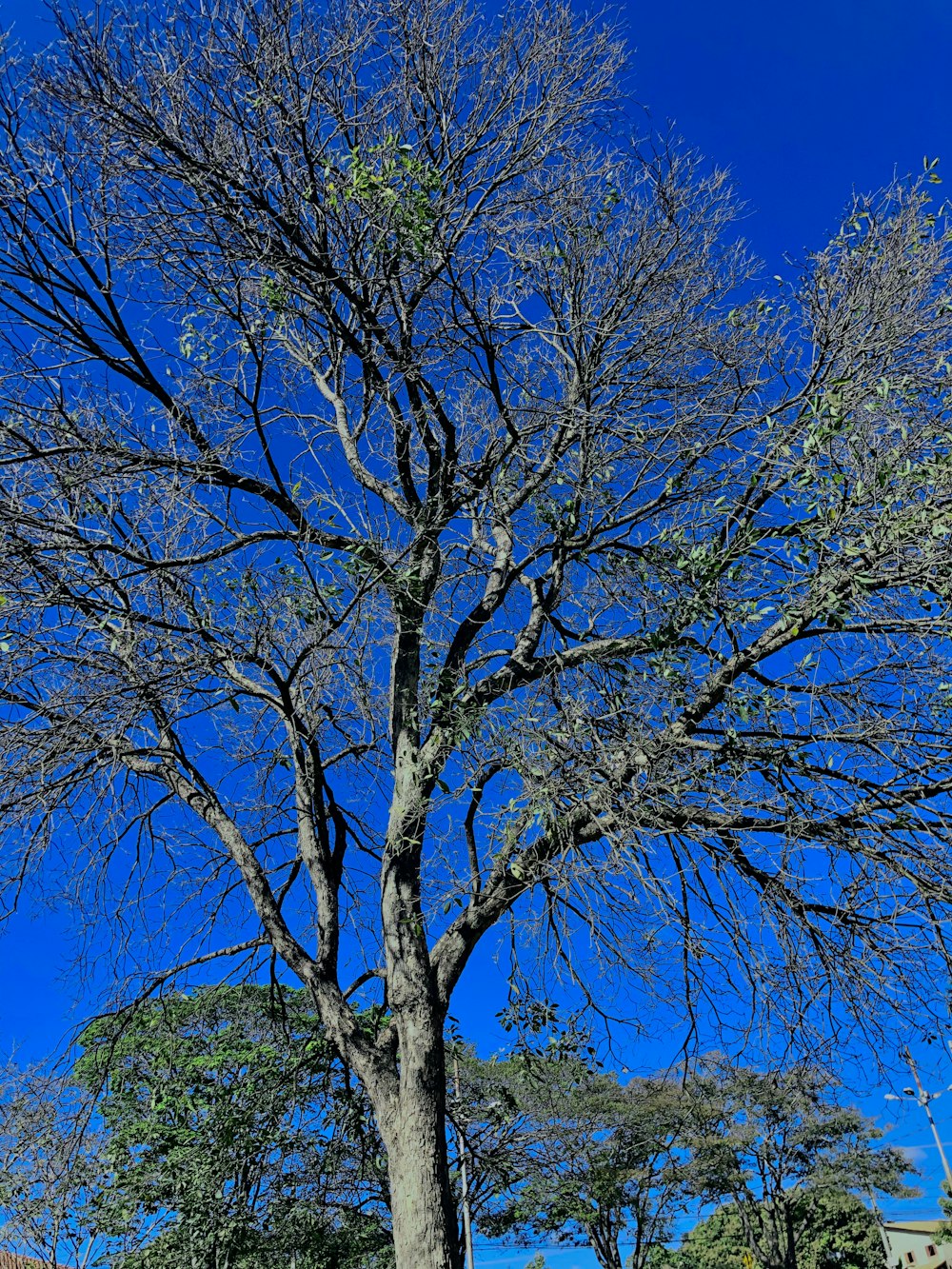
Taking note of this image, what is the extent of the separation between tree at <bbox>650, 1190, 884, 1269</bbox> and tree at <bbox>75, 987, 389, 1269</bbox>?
2000 centimetres

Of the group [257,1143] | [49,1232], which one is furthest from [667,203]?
[49,1232]

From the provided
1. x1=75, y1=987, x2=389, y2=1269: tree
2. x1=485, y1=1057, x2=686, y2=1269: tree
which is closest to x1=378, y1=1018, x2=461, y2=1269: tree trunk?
x1=75, y1=987, x2=389, y2=1269: tree

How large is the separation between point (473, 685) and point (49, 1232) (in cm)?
1123

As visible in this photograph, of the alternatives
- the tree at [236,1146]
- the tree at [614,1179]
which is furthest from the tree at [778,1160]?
the tree at [236,1146]

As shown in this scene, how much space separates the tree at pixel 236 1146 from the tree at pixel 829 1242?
20.0 m

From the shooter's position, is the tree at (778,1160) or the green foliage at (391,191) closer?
the green foliage at (391,191)

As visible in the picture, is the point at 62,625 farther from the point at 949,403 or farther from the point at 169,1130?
the point at 169,1130

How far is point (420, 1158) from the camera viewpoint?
380 centimetres

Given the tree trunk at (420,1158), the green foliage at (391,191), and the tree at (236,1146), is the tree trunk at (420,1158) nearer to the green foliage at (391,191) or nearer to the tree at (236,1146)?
the tree at (236,1146)

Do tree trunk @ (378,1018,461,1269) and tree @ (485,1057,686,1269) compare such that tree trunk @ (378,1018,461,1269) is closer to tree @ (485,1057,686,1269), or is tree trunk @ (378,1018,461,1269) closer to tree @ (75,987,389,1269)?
tree @ (75,987,389,1269)

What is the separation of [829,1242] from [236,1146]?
29.6 meters

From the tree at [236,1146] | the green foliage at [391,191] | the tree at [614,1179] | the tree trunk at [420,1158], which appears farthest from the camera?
the tree at [614,1179]

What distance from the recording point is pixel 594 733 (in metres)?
3.97

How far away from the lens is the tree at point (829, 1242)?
91.0 ft
